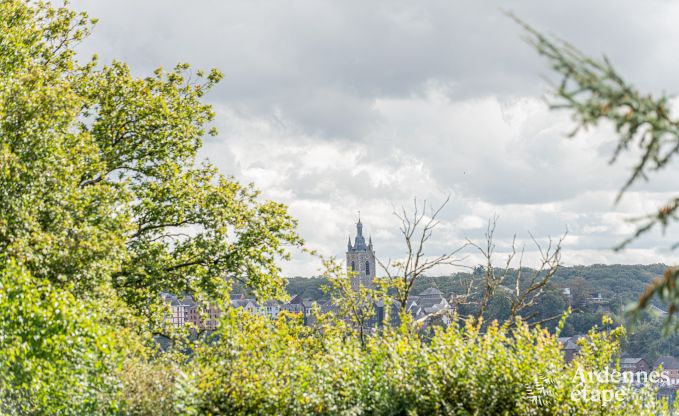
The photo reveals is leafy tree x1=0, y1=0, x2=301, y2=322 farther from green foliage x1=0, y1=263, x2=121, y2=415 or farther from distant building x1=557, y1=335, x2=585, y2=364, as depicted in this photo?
distant building x1=557, y1=335, x2=585, y2=364

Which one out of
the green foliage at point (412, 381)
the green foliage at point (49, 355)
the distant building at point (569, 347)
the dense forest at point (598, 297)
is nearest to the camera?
the green foliage at point (412, 381)

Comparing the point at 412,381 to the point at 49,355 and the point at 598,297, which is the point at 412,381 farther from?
the point at 598,297

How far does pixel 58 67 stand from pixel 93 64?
1044 millimetres

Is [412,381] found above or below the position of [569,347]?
above

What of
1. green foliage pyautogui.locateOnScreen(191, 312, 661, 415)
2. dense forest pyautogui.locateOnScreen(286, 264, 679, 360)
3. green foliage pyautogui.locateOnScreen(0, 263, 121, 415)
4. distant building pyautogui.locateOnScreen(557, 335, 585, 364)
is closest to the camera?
green foliage pyautogui.locateOnScreen(191, 312, 661, 415)

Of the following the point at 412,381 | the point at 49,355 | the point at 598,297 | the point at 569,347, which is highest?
the point at 49,355

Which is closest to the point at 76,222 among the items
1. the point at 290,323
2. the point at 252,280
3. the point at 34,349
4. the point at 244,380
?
the point at 34,349

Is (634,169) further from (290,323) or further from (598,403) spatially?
(290,323)

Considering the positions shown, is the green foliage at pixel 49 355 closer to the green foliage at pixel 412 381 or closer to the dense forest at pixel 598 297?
the green foliage at pixel 412 381

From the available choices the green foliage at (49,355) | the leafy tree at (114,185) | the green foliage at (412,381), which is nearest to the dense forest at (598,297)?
the leafy tree at (114,185)

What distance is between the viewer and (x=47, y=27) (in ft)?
66.6

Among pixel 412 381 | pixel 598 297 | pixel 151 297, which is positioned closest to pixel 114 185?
pixel 151 297

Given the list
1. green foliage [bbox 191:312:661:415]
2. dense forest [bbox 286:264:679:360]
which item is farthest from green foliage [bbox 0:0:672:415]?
dense forest [bbox 286:264:679:360]

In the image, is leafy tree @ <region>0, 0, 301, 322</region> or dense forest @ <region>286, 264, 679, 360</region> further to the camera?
dense forest @ <region>286, 264, 679, 360</region>
